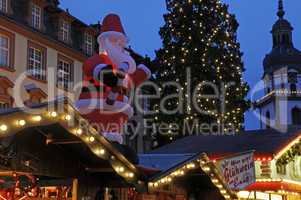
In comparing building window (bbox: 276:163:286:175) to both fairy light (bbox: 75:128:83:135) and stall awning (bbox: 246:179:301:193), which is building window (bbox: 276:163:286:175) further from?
fairy light (bbox: 75:128:83:135)

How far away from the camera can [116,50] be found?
13398 millimetres

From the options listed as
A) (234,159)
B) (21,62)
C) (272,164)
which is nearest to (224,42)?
(21,62)

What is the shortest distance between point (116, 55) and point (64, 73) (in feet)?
58.6

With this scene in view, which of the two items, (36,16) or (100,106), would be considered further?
(36,16)

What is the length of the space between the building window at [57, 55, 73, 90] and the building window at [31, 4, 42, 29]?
7.37ft

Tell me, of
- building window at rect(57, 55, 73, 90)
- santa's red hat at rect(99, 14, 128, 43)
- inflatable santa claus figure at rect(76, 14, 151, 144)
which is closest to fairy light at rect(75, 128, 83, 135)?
inflatable santa claus figure at rect(76, 14, 151, 144)

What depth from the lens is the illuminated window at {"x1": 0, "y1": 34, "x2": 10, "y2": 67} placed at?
2631 centimetres

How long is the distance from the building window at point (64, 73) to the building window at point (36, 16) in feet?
7.37

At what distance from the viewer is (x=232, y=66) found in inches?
1199

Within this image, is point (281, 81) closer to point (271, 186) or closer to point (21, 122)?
point (271, 186)

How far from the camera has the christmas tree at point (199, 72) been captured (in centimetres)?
2930

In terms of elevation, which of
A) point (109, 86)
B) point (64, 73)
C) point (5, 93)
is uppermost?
point (64, 73)

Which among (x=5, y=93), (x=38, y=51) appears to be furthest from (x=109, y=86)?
(x=38, y=51)

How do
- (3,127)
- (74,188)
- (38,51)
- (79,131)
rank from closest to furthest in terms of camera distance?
(3,127) → (79,131) → (74,188) → (38,51)
